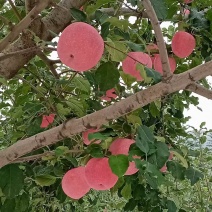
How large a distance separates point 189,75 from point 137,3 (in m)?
0.38

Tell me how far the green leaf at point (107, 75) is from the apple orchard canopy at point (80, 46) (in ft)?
0.63

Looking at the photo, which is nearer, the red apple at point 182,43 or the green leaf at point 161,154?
the green leaf at point 161,154

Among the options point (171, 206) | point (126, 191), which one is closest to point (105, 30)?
point (126, 191)

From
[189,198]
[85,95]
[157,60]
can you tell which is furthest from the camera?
[189,198]

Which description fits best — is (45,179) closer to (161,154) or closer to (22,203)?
(22,203)

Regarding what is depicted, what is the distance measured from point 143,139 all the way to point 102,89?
23 centimetres

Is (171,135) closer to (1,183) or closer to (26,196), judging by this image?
(26,196)

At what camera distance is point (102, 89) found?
114 centimetres

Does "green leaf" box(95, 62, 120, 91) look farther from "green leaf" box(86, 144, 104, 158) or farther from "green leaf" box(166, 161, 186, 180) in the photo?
"green leaf" box(166, 161, 186, 180)

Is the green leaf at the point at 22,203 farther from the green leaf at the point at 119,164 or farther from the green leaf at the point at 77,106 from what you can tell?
the green leaf at the point at 119,164

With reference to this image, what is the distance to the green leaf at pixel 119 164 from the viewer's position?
922 millimetres

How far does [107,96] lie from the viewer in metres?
1.38

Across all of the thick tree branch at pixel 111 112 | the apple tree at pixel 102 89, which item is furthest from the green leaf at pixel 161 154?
the thick tree branch at pixel 111 112

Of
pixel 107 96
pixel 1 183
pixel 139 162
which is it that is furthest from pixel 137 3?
pixel 1 183
